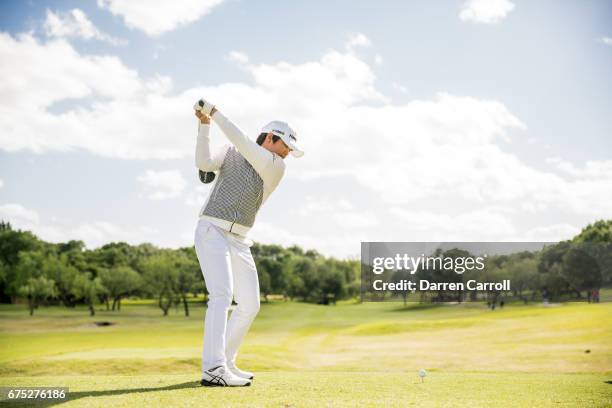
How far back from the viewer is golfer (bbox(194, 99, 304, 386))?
5758mm

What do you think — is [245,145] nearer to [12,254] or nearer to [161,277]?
[161,277]

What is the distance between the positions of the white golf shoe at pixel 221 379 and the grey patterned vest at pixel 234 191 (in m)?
1.40

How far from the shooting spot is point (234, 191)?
5961 mm

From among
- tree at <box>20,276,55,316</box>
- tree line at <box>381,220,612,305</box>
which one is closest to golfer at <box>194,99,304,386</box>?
tree line at <box>381,220,612,305</box>

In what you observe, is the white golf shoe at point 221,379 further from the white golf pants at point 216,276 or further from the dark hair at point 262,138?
the dark hair at point 262,138

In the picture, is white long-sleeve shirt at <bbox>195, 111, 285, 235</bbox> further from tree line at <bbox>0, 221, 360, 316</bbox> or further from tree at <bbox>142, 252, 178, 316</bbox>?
tree at <bbox>142, 252, 178, 316</bbox>

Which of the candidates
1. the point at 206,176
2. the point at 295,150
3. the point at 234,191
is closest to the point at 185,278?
the point at 206,176

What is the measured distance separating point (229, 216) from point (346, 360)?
23555mm

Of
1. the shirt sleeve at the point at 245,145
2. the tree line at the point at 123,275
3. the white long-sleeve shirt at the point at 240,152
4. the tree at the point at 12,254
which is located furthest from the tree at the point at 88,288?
the shirt sleeve at the point at 245,145

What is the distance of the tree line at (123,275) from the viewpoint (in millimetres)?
80125

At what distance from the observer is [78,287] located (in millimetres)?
81625

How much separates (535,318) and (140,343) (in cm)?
3100

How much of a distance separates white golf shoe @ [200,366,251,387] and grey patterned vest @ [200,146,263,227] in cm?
140

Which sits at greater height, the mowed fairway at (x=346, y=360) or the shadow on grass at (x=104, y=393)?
the shadow on grass at (x=104, y=393)
